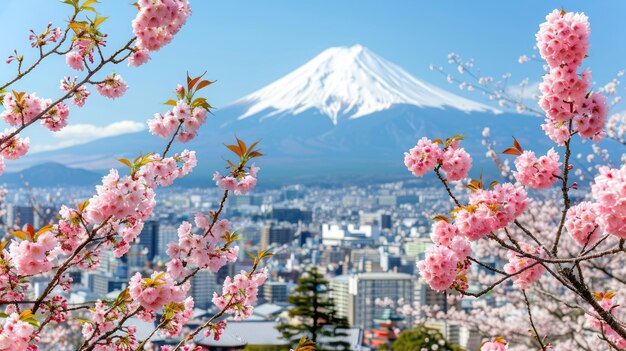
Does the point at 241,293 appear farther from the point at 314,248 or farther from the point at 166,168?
the point at 314,248

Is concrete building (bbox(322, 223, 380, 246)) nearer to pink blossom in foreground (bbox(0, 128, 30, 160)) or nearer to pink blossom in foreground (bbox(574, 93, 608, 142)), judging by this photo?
pink blossom in foreground (bbox(0, 128, 30, 160))

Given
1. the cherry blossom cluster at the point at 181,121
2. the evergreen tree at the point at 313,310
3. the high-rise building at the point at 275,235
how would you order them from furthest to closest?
the high-rise building at the point at 275,235
the evergreen tree at the point at 313,310
the cherry blossom cluster at the point at 181,121

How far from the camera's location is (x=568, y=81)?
2.24 m

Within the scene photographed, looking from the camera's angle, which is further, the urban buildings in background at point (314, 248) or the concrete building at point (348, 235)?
the concrete building at point (348, 235)

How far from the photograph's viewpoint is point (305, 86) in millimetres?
185625

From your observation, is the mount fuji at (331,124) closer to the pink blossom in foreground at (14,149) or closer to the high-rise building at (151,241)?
the high-rise building at (151,241)

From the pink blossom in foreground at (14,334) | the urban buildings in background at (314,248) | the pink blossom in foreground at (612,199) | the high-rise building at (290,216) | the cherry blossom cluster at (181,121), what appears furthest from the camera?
the high-rise building at (290,216)

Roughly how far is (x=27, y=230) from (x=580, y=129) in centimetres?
159

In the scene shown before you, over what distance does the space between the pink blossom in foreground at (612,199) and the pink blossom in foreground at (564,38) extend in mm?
593

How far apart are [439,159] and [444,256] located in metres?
0.42

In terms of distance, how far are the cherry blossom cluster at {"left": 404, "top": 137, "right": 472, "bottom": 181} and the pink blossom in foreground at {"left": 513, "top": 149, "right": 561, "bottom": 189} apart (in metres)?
0.17

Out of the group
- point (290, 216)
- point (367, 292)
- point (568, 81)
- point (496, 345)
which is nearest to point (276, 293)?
point (367, 292)

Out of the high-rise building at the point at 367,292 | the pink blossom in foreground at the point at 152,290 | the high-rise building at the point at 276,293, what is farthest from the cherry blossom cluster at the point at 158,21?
the high-rise building at the point at 276,293

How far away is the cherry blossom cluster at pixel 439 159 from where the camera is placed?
2.56m
